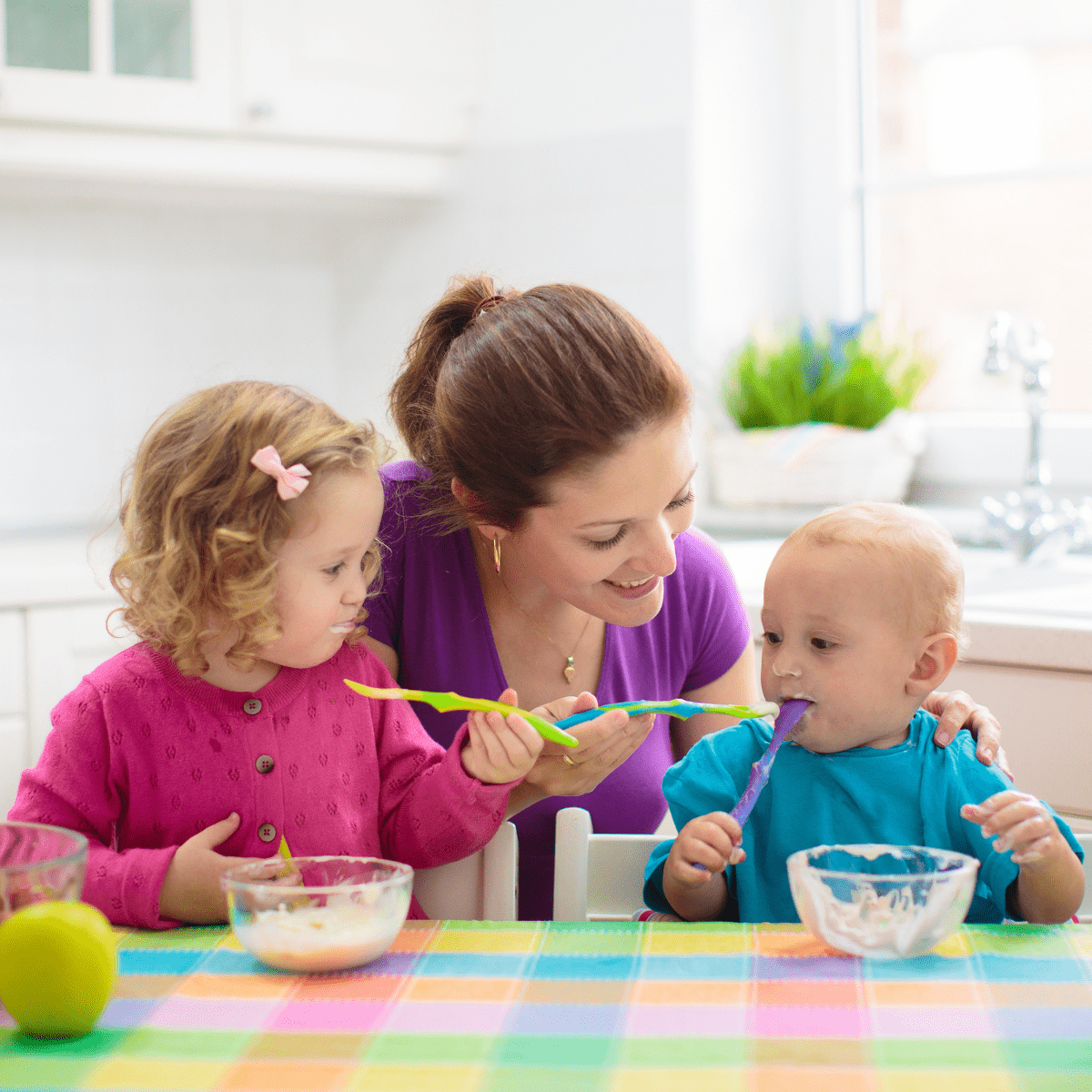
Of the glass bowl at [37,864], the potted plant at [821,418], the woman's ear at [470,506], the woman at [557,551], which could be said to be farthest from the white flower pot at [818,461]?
the glass bowl at [37,864]

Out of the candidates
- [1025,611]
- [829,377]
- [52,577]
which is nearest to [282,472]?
[1025,611]

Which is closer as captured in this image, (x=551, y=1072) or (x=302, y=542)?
(x=551, y=1072)

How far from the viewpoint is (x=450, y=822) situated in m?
1.13

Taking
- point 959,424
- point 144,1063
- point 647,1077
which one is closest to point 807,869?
point 647,1077

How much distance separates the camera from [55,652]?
2270mm

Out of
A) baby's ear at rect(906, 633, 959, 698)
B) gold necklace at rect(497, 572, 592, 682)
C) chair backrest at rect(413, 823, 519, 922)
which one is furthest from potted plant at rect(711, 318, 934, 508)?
chair backrest at rect(413, 823, 519, 922)

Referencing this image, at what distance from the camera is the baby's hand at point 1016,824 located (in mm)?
991

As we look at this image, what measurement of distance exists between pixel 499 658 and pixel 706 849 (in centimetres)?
48

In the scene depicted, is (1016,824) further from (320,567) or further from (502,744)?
(320,567)

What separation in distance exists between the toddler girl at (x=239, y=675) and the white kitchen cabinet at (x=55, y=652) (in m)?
1.16

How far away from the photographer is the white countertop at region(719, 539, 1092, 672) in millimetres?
1630

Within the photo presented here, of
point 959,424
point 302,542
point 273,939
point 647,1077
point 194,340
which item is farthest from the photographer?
point 194,340

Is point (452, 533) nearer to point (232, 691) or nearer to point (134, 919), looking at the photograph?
point (232, 691)

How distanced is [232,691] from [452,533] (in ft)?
1.37
